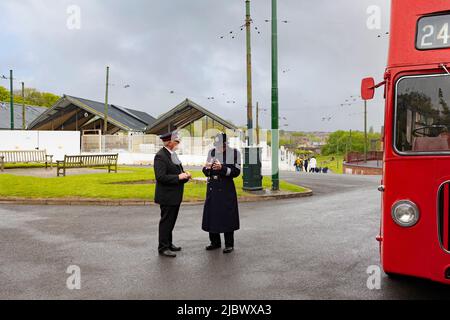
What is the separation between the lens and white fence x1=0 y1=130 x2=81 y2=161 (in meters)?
28.2

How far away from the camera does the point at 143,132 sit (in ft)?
143

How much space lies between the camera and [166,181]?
6109mm

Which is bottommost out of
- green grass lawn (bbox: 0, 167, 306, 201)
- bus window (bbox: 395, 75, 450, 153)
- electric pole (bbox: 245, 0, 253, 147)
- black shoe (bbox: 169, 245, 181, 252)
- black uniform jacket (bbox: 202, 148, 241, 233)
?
black shoe (bbox: 169, 245, 181, 252)

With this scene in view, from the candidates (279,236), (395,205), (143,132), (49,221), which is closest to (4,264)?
(49,221)

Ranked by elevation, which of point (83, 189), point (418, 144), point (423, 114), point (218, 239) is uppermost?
point (423, 114)

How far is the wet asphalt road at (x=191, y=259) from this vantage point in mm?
4684

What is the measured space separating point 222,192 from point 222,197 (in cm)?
8

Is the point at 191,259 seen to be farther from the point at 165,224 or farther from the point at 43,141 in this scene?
the point at 43,141

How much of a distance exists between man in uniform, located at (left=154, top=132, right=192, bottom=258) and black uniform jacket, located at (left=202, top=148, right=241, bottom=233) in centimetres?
44

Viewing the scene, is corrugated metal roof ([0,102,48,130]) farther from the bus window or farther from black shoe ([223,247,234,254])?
the bus window

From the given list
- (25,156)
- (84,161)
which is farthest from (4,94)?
(84,161)

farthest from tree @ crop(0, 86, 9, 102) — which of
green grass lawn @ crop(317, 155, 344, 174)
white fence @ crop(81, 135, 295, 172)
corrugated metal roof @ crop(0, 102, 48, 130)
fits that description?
green grass lawn @ crop(317, 155, 344, 174)
